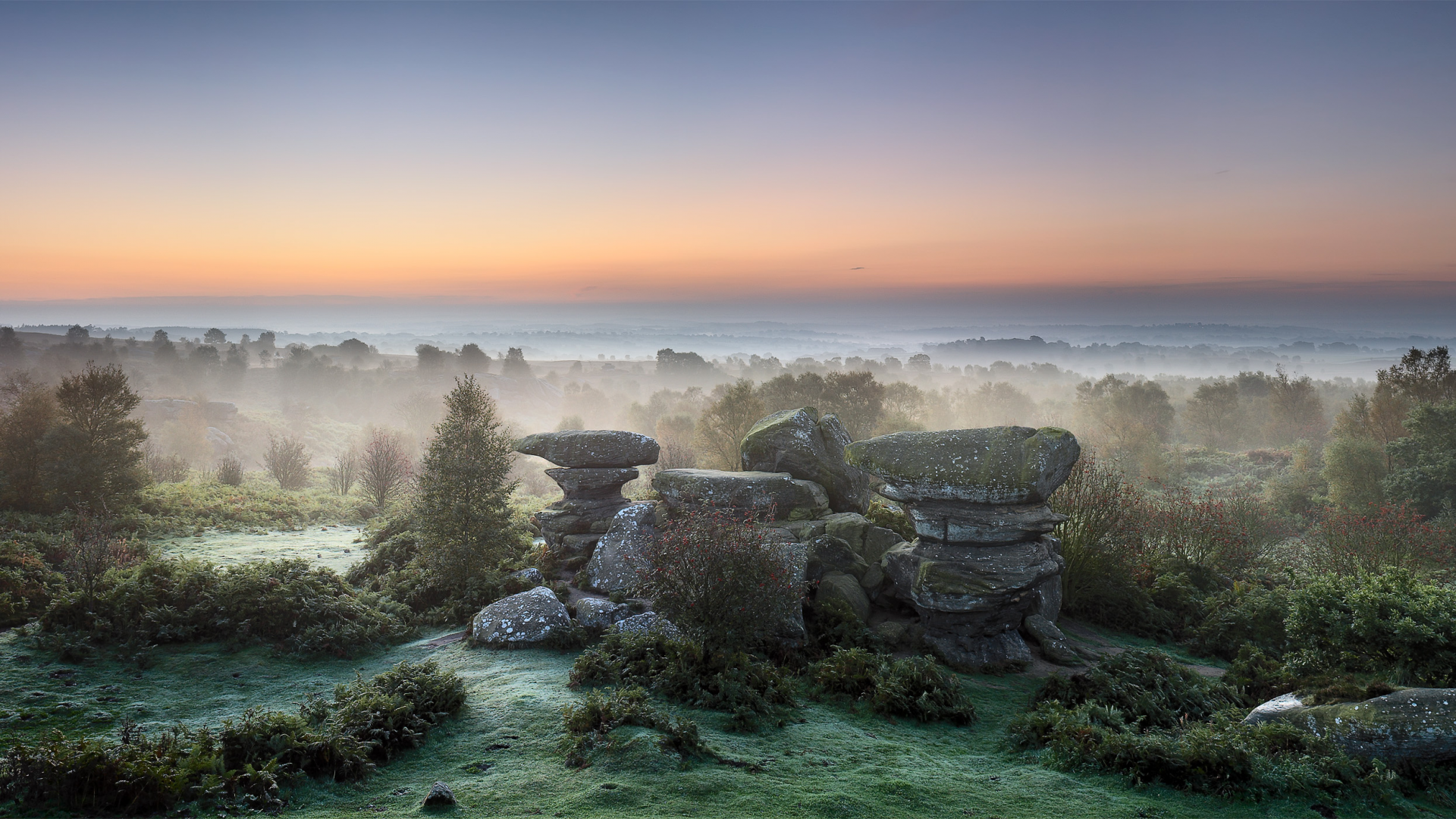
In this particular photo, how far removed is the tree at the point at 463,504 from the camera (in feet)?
52.1

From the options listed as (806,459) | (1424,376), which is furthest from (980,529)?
(1424,376)

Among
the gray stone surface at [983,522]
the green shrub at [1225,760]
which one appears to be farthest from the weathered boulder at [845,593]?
the green shrub at [1225,760]

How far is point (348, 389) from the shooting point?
102188 mm

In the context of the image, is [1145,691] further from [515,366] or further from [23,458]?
[515,366]

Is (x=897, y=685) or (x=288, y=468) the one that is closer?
(x=897, y=685)

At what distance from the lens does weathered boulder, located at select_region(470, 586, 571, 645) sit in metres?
12.5

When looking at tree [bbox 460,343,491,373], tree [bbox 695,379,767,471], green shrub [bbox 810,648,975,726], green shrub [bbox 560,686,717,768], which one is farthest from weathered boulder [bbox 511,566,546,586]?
tree [bbox 460,343,491,373]

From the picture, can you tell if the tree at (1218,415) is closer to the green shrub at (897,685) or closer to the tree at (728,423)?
the tree at (728,423)

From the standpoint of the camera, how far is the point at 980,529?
44.4 ft

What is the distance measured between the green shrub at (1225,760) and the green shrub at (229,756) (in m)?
8.03

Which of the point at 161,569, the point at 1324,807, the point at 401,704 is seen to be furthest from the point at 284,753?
the point at 1324,807

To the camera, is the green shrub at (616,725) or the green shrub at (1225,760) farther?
the green shrub at (616,725)

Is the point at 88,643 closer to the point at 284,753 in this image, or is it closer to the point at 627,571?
the point at 284,753

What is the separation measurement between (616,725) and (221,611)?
8.79 meters
